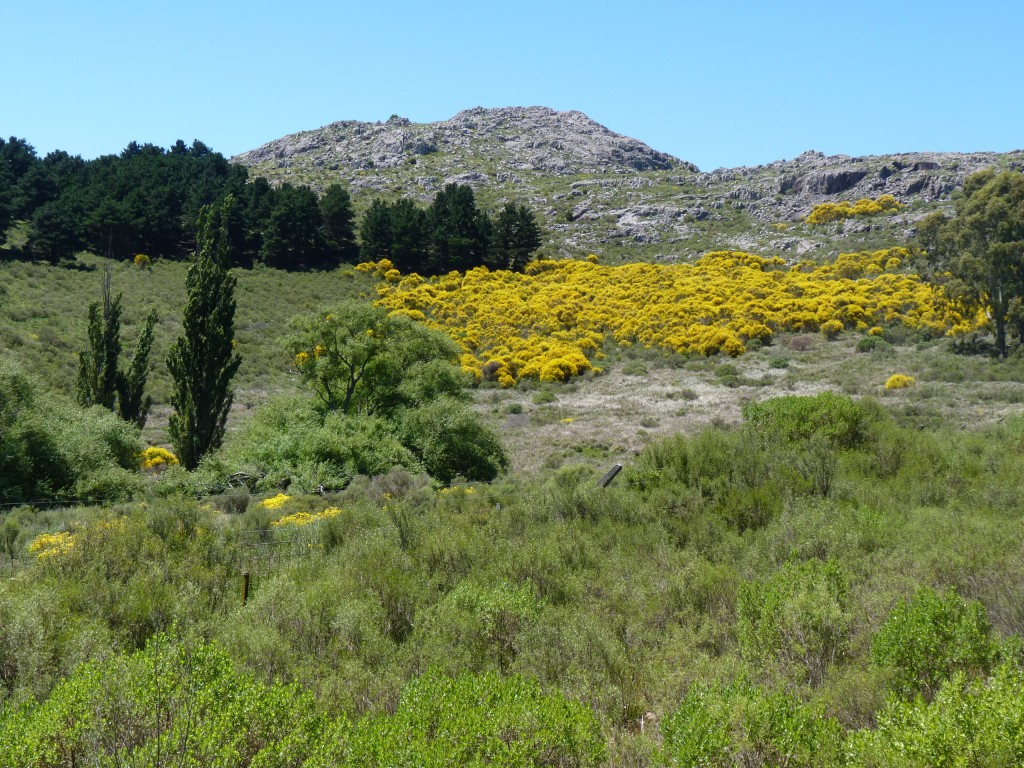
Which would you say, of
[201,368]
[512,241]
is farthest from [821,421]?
[512,241]

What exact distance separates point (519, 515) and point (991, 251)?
2933 centimetres

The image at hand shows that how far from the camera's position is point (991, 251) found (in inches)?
1163

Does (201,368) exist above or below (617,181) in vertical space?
below

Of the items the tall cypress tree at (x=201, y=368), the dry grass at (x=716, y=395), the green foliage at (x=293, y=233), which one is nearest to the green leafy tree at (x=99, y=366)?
the tall cypress tree at (x=201, y=368)

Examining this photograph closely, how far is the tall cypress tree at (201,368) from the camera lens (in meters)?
20.6

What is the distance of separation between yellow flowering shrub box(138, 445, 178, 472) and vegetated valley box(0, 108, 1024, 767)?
130 millimetres

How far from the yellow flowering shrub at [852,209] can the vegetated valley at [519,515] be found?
49.9ft

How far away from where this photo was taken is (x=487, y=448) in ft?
66.8

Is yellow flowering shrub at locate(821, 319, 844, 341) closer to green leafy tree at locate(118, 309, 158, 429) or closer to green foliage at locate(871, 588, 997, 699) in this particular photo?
green leafy tree at locate(118, 309, 158, 429)

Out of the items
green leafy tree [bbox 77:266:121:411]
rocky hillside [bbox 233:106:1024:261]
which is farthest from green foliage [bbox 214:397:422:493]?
rocky hillside [bbox 233:106:1024:261]

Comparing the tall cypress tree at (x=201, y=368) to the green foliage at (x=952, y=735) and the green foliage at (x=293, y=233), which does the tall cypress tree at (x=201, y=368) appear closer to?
the green foliage at (x=952, y=735)

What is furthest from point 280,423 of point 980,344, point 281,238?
point 281,238

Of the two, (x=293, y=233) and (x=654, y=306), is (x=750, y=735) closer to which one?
(x=654, y=306)

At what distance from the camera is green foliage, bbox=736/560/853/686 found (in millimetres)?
5797
